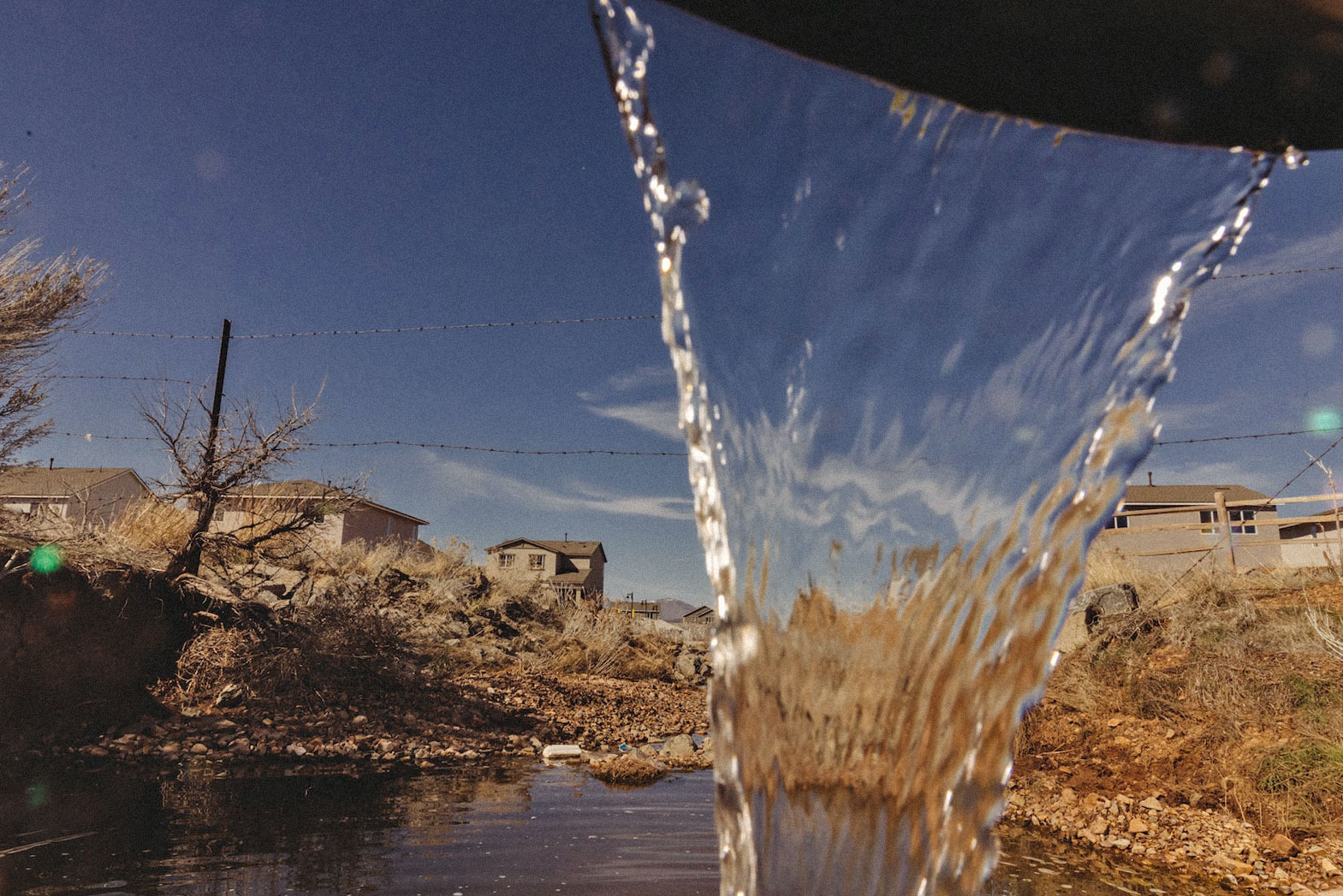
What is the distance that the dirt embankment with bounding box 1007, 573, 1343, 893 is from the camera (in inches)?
230

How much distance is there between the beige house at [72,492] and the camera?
1076 centimetres

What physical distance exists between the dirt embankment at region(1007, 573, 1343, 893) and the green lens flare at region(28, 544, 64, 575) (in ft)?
34.8

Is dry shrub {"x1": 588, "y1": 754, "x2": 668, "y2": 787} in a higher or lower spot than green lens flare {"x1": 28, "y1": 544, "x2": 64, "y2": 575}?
lower

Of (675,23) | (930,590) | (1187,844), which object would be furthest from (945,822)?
(1187,844)

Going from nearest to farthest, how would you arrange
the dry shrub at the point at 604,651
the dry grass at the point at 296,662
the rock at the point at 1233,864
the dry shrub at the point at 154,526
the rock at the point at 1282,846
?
the rock at the point at 1233,864 < the rock at the point at 1282,846 < the dry grass at the point at 296,662 < the dry shrub at the point at 154,526 < the dry shrub at the point at 604,651

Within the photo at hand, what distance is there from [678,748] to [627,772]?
140 centimetres

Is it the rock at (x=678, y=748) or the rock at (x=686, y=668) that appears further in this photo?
the rock at (x=686, y=668)

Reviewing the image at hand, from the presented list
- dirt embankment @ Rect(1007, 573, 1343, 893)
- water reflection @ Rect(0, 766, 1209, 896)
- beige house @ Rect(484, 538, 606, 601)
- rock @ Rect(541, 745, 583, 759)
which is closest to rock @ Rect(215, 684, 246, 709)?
water reflection @ Rect(0, 766, 1209, 896)

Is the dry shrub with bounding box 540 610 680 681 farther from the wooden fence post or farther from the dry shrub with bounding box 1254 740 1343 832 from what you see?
the dry shrub with bounding box 1254 740 1343 832

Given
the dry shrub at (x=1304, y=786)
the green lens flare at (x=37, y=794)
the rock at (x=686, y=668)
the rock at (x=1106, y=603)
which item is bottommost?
the green lens flare at (x=37, y=794)

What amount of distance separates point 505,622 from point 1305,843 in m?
14.6

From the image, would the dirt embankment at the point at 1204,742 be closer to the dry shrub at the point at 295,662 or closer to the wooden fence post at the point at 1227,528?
the wooden fence post at the point at 1227,528

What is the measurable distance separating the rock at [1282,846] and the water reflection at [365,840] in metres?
A: 1.03

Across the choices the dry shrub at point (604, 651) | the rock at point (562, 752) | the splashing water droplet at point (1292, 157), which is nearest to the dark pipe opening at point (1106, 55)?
the splashing water droplet at point (1292, 157)
